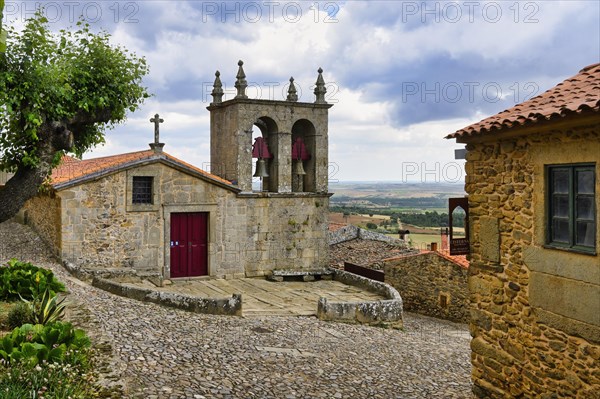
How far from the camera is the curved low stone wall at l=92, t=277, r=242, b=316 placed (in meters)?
12.6

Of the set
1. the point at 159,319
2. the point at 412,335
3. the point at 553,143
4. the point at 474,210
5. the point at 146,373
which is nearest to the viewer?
the point at 553,143

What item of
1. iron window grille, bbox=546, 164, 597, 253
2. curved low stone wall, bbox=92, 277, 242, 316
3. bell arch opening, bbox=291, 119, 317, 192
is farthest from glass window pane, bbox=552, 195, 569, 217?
bell arch opening, bbox=291, 119, 317, 192

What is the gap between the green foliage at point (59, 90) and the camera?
431 inches

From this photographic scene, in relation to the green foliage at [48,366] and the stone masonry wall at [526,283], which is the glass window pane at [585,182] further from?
the green foliage at [48,366]

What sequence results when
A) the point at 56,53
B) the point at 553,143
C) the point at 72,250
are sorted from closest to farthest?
the point at 553,143, the point at 56,53, the point at 72,250

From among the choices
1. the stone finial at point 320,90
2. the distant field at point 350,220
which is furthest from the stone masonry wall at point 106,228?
the distant field at point 350,220

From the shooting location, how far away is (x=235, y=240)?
18859 mm

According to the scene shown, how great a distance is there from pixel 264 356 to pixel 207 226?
9.56m

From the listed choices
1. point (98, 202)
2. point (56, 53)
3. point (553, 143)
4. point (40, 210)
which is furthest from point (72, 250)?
point (553, 143)

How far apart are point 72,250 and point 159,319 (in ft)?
21.2

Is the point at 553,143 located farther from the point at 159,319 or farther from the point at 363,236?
the point at 363,236

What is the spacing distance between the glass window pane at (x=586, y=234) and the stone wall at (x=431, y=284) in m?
13.6

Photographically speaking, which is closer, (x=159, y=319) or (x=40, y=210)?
(x=159, y=319)

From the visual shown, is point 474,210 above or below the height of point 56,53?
below
